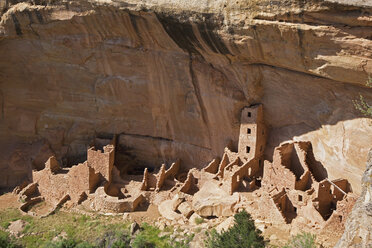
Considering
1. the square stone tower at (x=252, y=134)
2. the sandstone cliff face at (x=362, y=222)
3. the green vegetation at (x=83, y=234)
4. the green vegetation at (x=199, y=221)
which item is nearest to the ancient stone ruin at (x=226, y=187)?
the square stone tower at (x=252, y=134)

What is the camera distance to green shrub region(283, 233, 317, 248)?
13469 millimetres

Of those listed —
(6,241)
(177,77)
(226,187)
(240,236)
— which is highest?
(177,77)

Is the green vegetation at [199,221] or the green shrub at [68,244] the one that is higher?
the green vegetation at [199,221]

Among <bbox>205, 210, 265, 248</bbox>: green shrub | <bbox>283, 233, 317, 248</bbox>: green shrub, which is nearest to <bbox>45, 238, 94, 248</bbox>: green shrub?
<bbox>205, 210, 265, 248</bbox>: green shrub

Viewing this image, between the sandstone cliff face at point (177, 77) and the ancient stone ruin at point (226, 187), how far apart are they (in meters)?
0.62

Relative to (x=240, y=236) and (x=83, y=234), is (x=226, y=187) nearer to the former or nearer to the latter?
(x=240, y=236)

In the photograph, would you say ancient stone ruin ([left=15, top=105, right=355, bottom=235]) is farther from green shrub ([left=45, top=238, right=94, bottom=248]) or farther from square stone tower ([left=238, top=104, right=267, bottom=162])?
green shrub ([left=45, top=238, right=94, bottom=248])

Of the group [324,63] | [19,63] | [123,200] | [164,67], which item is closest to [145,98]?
[164,67]

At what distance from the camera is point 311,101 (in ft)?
51.0

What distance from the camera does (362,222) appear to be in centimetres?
944

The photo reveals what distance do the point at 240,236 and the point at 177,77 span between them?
20.6 feet

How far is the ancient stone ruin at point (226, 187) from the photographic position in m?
15.0

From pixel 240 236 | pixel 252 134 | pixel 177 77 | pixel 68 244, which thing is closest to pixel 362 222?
pixel 240 236

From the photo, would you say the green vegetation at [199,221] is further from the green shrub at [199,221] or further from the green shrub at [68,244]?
the green shrub at [68,244]
